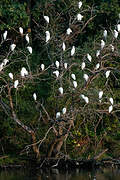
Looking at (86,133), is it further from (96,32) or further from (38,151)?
(96,32)

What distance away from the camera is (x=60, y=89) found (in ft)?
A: 34.6

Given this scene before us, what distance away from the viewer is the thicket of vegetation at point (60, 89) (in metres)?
10.7

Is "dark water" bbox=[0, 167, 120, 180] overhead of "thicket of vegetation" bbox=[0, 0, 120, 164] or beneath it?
beneath

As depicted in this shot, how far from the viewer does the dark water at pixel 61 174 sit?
396 inches

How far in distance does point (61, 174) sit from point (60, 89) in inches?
62.9

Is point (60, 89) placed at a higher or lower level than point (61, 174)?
higher

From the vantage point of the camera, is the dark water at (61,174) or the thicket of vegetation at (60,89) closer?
the dark water at (61,174)

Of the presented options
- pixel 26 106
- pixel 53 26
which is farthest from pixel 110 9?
pixel 26 106

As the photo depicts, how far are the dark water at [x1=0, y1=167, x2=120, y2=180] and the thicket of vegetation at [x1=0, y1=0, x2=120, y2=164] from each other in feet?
1.60

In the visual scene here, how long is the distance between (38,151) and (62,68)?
1759 mm

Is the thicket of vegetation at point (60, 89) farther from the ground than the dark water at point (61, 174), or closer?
farther from the ground

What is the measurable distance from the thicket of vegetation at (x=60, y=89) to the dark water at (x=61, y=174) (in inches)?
19.2

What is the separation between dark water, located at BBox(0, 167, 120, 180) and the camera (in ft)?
33.0

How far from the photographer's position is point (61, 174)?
10461 millimetres
